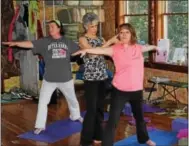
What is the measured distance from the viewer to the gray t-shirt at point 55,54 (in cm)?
444

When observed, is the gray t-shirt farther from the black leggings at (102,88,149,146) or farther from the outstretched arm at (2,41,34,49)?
the black leggings at (102,88,149,146)

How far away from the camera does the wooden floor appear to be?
433 cm

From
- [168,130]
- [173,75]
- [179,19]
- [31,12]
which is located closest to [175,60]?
[173,75]

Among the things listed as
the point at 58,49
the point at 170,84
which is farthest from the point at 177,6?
the point at 58,49

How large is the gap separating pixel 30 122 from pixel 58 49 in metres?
1.28

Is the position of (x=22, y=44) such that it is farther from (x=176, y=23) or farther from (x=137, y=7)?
(x=137, y=7)

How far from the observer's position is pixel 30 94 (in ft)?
22.9

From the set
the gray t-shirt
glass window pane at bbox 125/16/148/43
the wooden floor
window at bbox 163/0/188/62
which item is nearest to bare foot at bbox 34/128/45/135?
the wooden floor

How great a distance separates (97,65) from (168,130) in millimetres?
1390

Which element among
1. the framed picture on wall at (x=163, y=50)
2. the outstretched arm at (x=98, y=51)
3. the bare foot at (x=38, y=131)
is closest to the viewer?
the outstretched arm at (x=98, y=51)

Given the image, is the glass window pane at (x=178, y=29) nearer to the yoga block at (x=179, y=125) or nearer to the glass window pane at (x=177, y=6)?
the glass window pane at (x=177, y=6)

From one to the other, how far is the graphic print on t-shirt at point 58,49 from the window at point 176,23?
2382 millimetres

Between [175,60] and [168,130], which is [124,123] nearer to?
[168,130]

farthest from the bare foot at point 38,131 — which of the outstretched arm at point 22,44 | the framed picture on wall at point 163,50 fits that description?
the framed picture on wall at point 163,50
